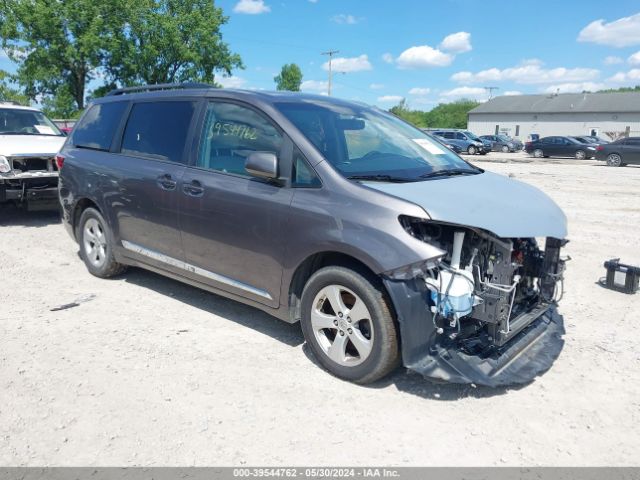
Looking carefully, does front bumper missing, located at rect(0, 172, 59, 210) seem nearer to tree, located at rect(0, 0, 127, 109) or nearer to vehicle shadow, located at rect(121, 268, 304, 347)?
vehicle shadow, located at rect(121, 268, 304, 347)

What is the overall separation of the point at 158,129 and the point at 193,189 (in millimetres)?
930

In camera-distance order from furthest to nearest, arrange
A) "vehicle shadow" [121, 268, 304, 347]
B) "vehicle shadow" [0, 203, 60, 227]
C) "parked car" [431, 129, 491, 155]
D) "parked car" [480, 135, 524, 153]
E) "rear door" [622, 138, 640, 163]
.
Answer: "parked car" [480, 135, 524, 153] → "parked car" [431, 129, 491, 155] → "rear door" [622, 138, 640, 163] → "vehicle shadow" [0, 203, 60, 227] → "vehicle shadow" [121, 268, 304, 347]

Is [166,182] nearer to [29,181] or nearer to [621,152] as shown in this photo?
[29,181]

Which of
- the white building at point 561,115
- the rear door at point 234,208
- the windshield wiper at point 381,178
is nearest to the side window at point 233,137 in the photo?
the rear door at point 234,208

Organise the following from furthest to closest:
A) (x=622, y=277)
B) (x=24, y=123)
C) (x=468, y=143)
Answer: (x=468, y=143) < (x=24, y=123) < (x=622, y=277)

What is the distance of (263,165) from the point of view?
3623 millimetres

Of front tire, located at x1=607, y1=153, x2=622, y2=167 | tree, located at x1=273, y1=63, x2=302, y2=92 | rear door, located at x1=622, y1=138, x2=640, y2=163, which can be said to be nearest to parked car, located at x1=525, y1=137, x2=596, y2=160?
front tire, located at x1=607, y1=153, x2=622, y2=167

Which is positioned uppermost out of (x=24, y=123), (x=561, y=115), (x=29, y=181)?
(x=561, y=115)

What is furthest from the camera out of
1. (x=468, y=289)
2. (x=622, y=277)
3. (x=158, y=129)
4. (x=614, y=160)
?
(x=614, y=160)

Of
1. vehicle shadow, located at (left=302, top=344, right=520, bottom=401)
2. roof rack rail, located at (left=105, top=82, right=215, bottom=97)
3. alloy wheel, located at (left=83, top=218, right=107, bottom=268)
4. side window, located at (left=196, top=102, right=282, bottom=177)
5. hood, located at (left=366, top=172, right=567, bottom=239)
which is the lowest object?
vehicle shadow, located at (left=302, top=344, right=520, bottom=401)

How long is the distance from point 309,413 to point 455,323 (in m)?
1.07

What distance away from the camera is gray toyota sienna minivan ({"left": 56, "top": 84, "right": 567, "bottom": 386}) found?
3203 millimetres

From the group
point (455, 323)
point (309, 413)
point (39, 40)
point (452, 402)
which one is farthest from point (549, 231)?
point (39, 40)

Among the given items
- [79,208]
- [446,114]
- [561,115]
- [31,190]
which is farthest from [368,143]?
[446,114]
